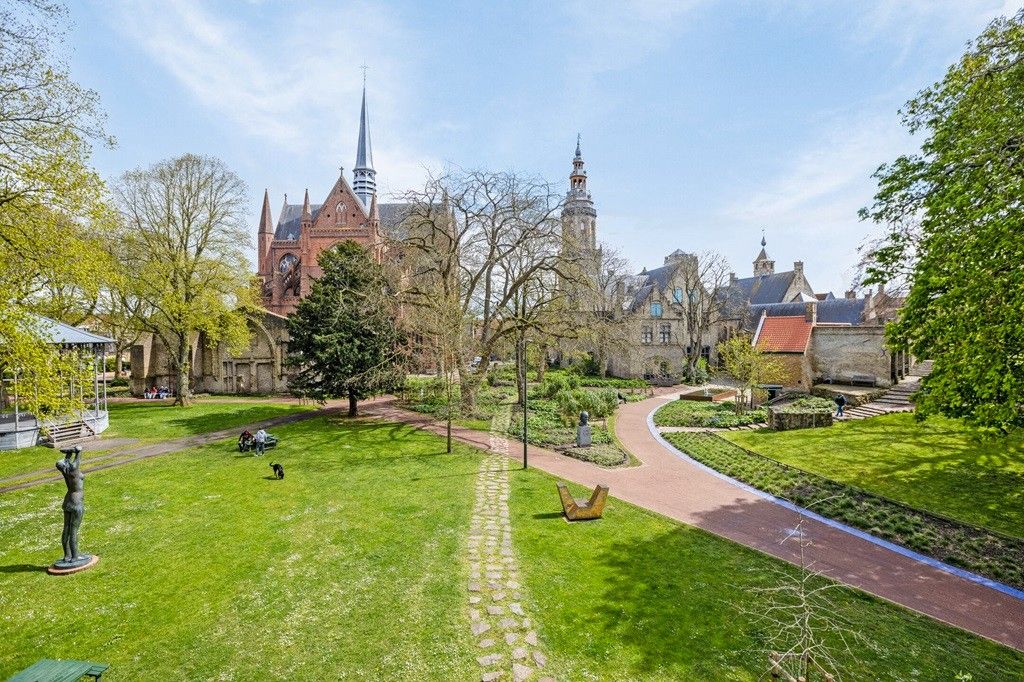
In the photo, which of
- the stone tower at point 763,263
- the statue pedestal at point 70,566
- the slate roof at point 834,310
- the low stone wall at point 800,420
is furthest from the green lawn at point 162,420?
the stone tower at point 763,263

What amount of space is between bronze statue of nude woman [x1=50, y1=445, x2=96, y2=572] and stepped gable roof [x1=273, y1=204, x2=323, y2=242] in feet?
161

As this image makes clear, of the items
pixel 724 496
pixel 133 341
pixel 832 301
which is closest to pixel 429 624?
pixel 724 496

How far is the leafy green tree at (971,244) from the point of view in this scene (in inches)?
347

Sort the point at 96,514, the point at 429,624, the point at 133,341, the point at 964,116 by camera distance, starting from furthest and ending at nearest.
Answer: the point at 133,341
the point at 96,514
the point at 964,116
the point at 429,624

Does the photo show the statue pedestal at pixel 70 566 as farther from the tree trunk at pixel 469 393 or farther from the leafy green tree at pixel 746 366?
the leafy green tree at pixel 746 366

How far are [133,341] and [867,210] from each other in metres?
43.4

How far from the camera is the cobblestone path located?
21.0 feet

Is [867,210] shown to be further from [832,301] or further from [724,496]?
[832,301]

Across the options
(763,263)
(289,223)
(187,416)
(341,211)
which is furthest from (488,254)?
(763,263)

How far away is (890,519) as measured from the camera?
11617 mm

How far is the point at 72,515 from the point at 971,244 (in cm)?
1798

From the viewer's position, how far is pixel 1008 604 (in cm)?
825

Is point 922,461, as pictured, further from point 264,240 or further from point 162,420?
point 264,240

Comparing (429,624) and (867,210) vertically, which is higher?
(867,210)
